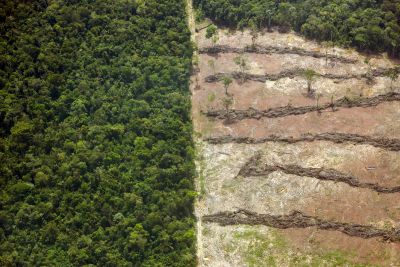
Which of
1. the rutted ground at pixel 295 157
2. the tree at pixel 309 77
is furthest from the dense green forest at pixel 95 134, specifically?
the tree at pixel 309 77

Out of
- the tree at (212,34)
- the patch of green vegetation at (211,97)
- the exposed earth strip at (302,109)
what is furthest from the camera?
the tree at (212,34)

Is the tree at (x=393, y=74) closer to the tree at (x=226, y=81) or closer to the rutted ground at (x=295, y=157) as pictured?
the rutted ground at (x=295, y=157)

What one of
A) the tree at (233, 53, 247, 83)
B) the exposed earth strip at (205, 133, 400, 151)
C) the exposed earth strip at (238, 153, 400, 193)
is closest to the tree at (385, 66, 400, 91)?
the exposed earth strip at (205, 133, 400, 151)

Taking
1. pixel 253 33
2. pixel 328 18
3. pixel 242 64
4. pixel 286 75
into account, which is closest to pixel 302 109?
pixel 286 75

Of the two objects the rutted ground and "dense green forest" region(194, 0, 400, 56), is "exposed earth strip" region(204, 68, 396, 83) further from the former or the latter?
"dense green forest" region(194, 0, 400, 56)

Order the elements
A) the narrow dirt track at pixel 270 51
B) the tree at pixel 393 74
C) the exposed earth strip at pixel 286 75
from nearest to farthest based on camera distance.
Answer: the tree at pixel 393 74
the exposed earth strip at pixel 286 75
the narrow dirt track at pixel 270 51

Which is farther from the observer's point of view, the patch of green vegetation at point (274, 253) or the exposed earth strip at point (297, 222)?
the exposed earth strip at point (297, 222)
